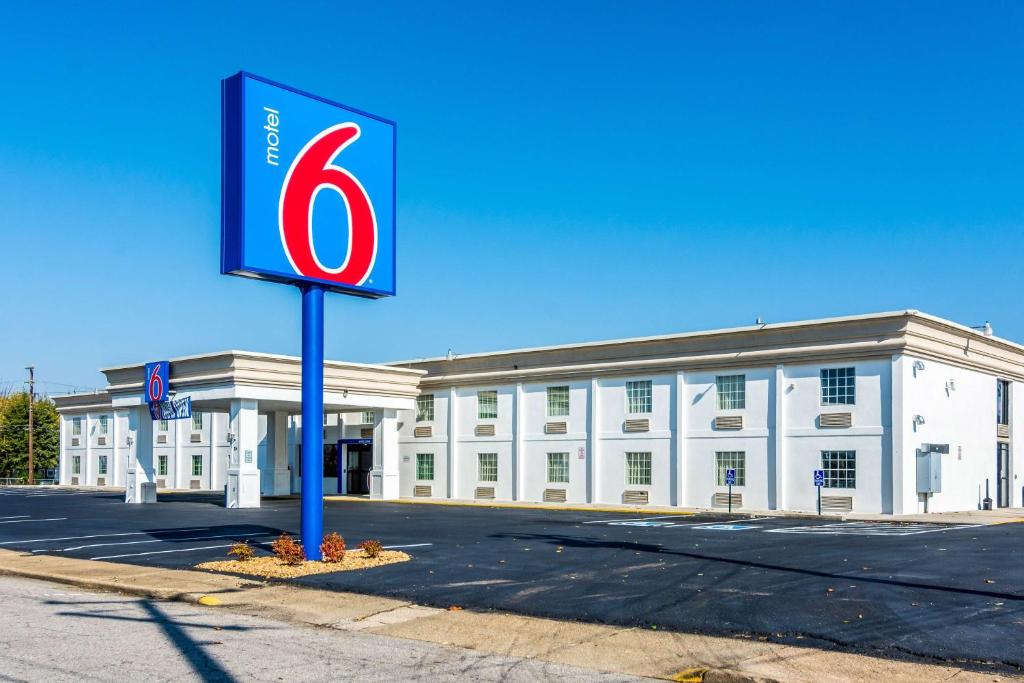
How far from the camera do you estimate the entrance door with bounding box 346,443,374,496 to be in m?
50.8

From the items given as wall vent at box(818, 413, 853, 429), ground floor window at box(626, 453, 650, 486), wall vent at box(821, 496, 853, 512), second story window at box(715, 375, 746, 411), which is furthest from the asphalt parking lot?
ground floor window at box(626, 453, 650, 486)

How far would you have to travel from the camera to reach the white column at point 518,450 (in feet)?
140

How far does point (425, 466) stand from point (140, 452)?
12.6 meters

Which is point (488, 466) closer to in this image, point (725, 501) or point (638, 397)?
point (638, 397)

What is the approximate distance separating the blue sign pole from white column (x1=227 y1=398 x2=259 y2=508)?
19894mm

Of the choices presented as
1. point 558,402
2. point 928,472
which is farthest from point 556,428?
point 928,472

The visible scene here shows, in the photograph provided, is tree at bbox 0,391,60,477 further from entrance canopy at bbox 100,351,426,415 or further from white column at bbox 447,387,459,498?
white column at bbox 447,387,459,498

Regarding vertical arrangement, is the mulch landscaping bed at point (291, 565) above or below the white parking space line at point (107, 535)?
above

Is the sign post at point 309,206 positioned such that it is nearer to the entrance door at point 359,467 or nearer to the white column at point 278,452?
the white column at point 278,452

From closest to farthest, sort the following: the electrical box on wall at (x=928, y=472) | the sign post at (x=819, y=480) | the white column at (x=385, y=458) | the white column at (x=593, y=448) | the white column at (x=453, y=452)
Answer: the sign post at (x=819, y=480), the electrical box on wall at (x=928, y=472), the white column at (x=593, y=448), the white column at (x=385, y=458), the white column at (x=453, y=452)

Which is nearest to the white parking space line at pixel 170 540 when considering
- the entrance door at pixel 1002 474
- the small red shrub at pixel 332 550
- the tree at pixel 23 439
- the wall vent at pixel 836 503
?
the small red shrub at pixel 332 550

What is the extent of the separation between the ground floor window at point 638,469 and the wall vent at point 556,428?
3.27 metres

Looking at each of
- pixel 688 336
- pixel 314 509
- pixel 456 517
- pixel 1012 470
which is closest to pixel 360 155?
pixel 314 509

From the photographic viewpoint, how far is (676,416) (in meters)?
37.6
